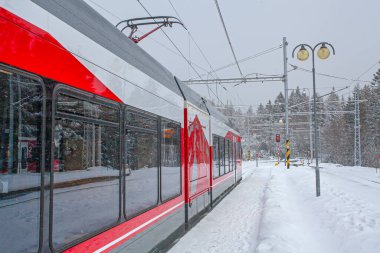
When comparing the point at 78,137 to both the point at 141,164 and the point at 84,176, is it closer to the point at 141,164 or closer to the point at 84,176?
the point at 84,176

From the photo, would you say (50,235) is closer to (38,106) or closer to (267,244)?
(38,106)

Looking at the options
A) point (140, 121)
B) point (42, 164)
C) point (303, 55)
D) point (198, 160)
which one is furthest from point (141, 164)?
point (303, 55)

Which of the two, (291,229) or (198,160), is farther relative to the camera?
(198,160)

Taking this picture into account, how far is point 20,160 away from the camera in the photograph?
2.55 m

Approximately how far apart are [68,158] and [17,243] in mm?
802

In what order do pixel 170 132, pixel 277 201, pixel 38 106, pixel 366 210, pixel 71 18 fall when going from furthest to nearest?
pixel 277 201, pixel 366 210, pixel 170 132, pixel 71 18, pixel 38 106

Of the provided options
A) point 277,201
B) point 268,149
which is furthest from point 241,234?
point 268,149

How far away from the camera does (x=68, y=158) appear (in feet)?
10.1

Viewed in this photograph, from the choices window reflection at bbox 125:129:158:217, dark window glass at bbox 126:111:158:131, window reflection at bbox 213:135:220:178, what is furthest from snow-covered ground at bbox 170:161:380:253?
dark window glass at bbox 126:111:158:131

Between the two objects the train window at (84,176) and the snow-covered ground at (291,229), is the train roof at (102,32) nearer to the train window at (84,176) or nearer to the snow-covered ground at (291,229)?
the train window at (84,176)

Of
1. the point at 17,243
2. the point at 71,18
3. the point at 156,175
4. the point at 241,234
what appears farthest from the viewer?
the point at 241,234

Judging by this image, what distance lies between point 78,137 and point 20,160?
0.73 metres

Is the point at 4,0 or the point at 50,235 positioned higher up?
the point at 4,0

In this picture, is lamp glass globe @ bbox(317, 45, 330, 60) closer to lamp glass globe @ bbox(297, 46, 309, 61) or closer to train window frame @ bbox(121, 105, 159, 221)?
lamp glass globe @ bbox(297, 46, 309, 61)
